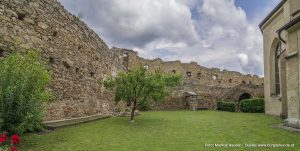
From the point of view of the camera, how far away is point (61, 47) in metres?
11.4

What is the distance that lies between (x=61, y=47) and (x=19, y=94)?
565 centimetres

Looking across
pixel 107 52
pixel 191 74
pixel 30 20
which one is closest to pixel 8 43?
pixel 30 20

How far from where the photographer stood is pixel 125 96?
539 inches

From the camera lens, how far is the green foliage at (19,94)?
233 inches

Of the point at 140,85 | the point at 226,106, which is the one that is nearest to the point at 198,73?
the point at 226,106

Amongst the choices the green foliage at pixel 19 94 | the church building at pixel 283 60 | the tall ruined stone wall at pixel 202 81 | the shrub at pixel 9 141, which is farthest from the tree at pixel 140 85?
the shrub at pixel 9 141

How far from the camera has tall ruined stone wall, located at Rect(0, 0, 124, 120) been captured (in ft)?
28.1

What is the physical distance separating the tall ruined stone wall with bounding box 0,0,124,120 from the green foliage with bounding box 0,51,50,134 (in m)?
2.19

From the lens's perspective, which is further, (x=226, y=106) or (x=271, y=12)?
(x=226, y=106)

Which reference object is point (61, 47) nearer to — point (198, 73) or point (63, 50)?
point (63, 50)

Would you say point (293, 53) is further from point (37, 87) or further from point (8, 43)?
point (8, 43)

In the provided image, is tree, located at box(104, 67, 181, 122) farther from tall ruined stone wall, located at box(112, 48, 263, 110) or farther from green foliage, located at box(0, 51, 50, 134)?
green foliage, located at box(0, 51, 50, 134)

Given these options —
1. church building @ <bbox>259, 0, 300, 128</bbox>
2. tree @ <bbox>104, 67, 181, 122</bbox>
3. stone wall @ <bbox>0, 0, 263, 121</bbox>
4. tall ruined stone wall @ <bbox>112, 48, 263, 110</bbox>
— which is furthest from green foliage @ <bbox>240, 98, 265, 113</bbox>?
stone wall @ <bbox>0, 0, 263, 121</bbox>

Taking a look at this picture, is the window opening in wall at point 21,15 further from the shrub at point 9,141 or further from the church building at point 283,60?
the church building at point 283,60
